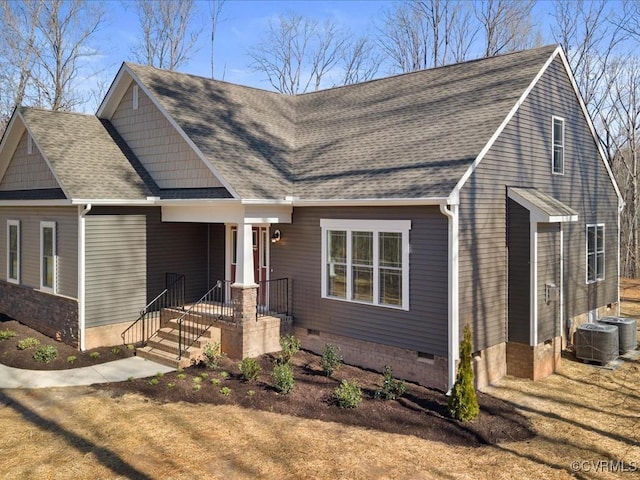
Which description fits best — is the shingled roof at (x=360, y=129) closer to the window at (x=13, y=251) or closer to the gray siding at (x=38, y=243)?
the gray siding at (x=38, y=243)

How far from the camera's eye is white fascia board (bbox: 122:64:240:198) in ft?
40.3

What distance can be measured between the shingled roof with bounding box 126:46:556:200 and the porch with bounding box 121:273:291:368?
2606mm

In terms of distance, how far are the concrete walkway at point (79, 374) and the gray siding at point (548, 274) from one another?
320 inches

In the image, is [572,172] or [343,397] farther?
[572,172]

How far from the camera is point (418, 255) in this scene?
10930 mm

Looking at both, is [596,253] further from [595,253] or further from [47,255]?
[47,255]

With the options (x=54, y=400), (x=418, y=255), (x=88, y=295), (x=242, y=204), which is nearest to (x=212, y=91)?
(x=242, y=204)

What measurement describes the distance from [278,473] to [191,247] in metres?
8.86

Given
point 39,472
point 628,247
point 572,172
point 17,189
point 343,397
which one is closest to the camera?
point 39,472

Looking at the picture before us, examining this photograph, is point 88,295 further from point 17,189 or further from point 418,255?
point 418,255

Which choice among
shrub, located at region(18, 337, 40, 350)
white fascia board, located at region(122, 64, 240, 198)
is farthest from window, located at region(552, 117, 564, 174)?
shrub, located at region(18, 337, 40, 350)

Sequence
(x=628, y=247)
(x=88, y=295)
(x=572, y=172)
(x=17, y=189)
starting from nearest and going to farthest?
(x=88, y=295) → (x=572, y=172) → (x=17, y=189) → (x=628, y=247)

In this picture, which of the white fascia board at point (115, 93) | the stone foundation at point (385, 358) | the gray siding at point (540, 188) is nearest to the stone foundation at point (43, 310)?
the stone foundation at point (385, 358)

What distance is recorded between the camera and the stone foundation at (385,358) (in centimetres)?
1074
